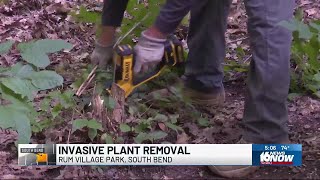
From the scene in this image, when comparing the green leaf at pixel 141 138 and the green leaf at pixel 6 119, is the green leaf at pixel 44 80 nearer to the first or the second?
the green leaf at pixel 6 119

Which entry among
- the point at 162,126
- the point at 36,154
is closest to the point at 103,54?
the point at 162,126

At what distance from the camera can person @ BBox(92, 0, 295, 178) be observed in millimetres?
2379

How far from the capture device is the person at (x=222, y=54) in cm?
238

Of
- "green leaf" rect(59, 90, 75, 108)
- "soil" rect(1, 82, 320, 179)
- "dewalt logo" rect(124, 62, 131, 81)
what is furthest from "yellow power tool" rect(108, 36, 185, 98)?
"soil" rect(1, 82, 320, 179)

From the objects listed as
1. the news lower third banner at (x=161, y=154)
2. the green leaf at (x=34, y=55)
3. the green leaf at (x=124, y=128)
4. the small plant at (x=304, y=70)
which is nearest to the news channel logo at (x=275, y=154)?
the news lower third banner at (x=161, y=154)

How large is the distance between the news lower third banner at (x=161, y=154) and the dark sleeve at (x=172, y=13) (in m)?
0.66

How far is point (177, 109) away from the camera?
3.15m

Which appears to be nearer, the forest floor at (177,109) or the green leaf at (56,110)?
the forest floor at (177,109)

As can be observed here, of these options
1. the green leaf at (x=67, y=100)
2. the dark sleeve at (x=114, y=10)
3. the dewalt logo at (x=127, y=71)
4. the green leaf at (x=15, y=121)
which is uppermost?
the dark sleeve at (x=114, y=10)

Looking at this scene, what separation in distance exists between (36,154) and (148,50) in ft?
2.67

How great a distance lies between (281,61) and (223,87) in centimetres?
104

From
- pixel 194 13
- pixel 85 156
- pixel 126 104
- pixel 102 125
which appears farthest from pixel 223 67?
pixel 85 156

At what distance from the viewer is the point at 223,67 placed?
3631 mm

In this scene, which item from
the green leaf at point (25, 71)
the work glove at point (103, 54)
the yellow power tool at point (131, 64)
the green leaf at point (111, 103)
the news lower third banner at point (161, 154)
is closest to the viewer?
the green leaf at point (25, 71)
